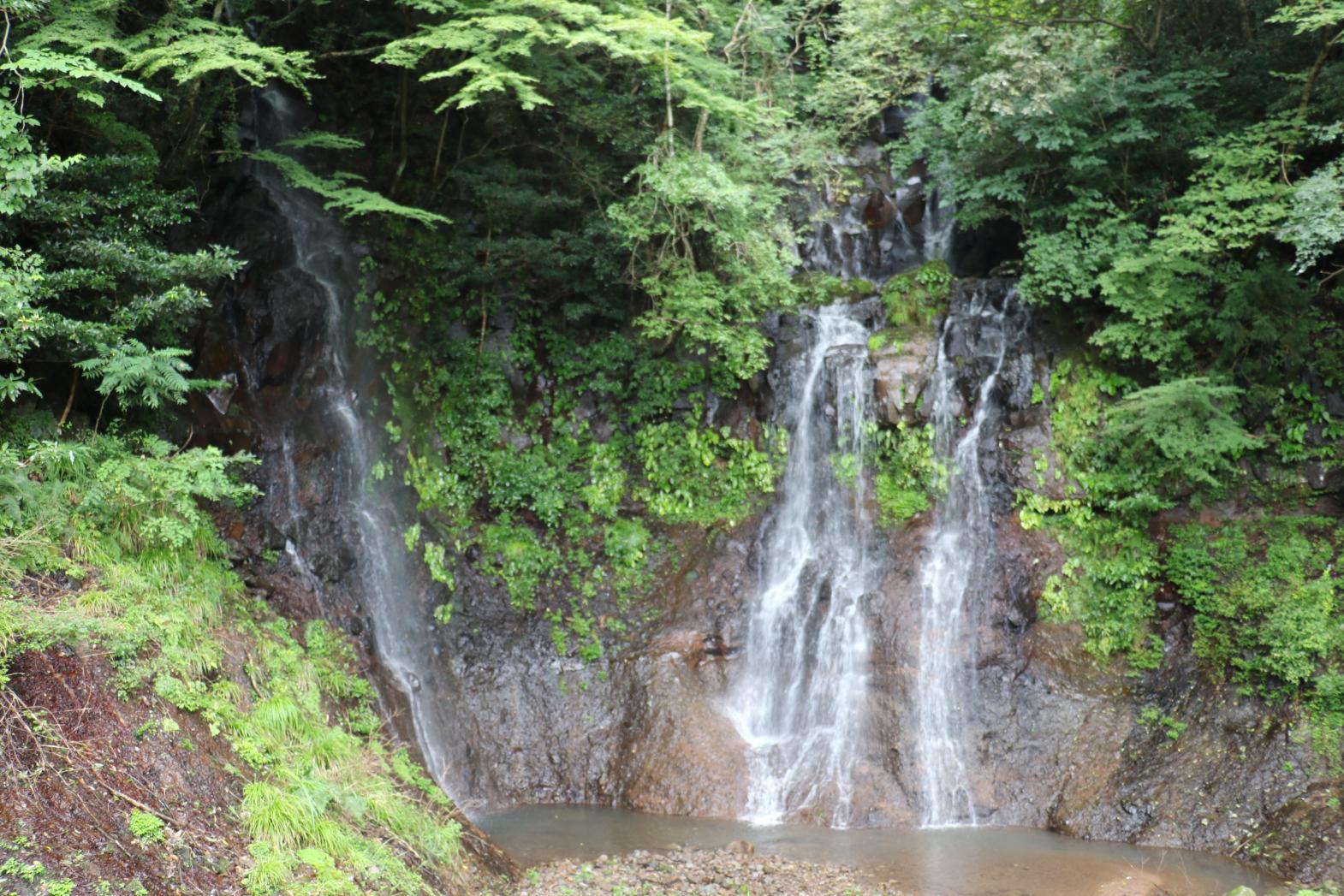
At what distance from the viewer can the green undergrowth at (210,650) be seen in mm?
5820

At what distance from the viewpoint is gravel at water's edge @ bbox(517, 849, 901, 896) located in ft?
24.5

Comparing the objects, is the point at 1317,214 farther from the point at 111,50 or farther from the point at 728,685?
the point at 111,50

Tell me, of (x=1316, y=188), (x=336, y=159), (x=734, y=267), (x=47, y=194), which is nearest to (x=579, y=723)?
(x=734, y=267)

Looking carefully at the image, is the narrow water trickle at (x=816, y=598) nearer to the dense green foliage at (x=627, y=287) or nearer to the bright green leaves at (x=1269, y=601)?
the dense green foliage at (x=627, y=287)

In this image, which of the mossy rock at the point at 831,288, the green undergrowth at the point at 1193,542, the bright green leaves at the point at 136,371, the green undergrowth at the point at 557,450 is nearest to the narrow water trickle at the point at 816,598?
the mossy rock at the point at 831,288

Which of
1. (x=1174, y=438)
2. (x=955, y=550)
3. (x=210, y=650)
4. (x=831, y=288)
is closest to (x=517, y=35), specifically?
(x=831, y=288)

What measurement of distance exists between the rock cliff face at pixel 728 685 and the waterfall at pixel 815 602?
22 cm

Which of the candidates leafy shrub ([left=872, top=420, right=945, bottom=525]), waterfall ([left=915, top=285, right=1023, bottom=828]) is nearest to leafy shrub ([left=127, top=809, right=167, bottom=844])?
waterfall ([left=915, top=285, right=1023, bottom=828])

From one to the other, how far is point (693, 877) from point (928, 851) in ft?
8.40

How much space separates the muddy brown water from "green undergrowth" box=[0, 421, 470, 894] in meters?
1.64

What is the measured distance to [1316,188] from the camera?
920cm

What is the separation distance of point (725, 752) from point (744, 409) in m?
4.66

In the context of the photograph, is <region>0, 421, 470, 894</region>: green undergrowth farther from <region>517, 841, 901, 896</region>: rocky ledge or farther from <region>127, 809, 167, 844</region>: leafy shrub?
<region>517, 841, 901, 896</region>: rocky ledge

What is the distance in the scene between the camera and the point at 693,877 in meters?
7.79
